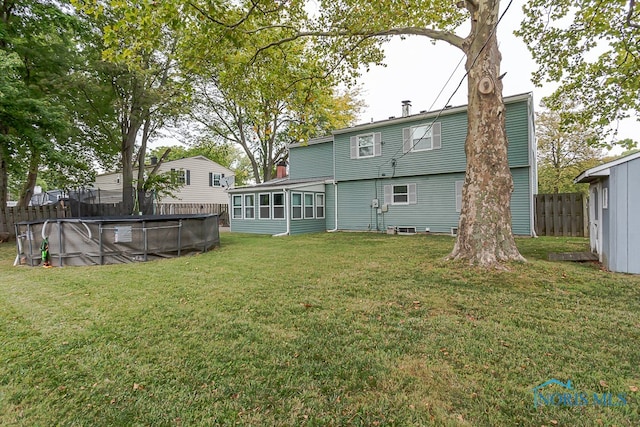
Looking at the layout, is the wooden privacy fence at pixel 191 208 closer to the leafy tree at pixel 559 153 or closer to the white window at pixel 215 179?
the white window at pixel 215 179

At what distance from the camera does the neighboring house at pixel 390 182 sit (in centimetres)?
1123

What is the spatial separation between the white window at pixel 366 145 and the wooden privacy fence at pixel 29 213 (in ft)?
47.4

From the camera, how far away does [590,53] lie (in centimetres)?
962

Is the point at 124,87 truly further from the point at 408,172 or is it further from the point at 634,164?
the point at 634,164

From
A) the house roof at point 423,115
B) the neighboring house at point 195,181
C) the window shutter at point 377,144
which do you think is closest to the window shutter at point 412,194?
the window shutter at point 377,144

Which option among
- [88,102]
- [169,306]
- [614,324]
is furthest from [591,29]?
[88,102]

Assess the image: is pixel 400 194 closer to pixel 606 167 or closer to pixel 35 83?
pixel 606 167

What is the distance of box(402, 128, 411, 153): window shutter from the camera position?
13391mm

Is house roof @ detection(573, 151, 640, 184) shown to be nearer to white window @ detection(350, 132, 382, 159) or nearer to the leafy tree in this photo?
white window @ detection(350, 132, 382, 159)

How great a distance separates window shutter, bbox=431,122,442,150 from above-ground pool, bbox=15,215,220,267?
34.3ft

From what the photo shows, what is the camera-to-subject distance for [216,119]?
23469mm

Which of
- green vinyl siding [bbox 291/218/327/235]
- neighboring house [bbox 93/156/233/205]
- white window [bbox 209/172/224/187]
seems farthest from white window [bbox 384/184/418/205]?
white window [bbox 209/172/224/187]

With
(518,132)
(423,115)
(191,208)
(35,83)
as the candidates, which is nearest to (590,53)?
(518,132)

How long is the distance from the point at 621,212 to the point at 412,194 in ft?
27.2
